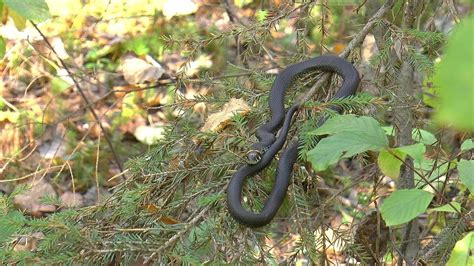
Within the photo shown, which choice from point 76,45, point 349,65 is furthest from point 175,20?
point 349,65

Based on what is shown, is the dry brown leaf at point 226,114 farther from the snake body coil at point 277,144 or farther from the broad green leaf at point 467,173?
the broad green leaf at point 467,173

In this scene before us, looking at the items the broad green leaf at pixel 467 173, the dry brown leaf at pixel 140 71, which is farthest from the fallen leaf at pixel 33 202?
the broad green leaf at pixel 467 173

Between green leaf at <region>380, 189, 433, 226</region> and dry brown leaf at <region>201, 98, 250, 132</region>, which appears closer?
green leaf at <region>380, 189, 433, 226</region>

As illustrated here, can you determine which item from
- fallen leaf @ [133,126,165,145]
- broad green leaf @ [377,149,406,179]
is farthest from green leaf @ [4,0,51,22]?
fallen leaf @ [133,126,165,145]

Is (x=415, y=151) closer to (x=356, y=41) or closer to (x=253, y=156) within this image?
(x=253, y=156)

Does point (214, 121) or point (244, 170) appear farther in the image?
point (214, 121)

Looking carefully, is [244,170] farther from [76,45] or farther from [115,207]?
[76,45]

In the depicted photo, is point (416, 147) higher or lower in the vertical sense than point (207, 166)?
higher

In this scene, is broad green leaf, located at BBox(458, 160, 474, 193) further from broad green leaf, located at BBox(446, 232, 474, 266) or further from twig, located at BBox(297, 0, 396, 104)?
twig, located at BBox(297, 0, 396, 104)
